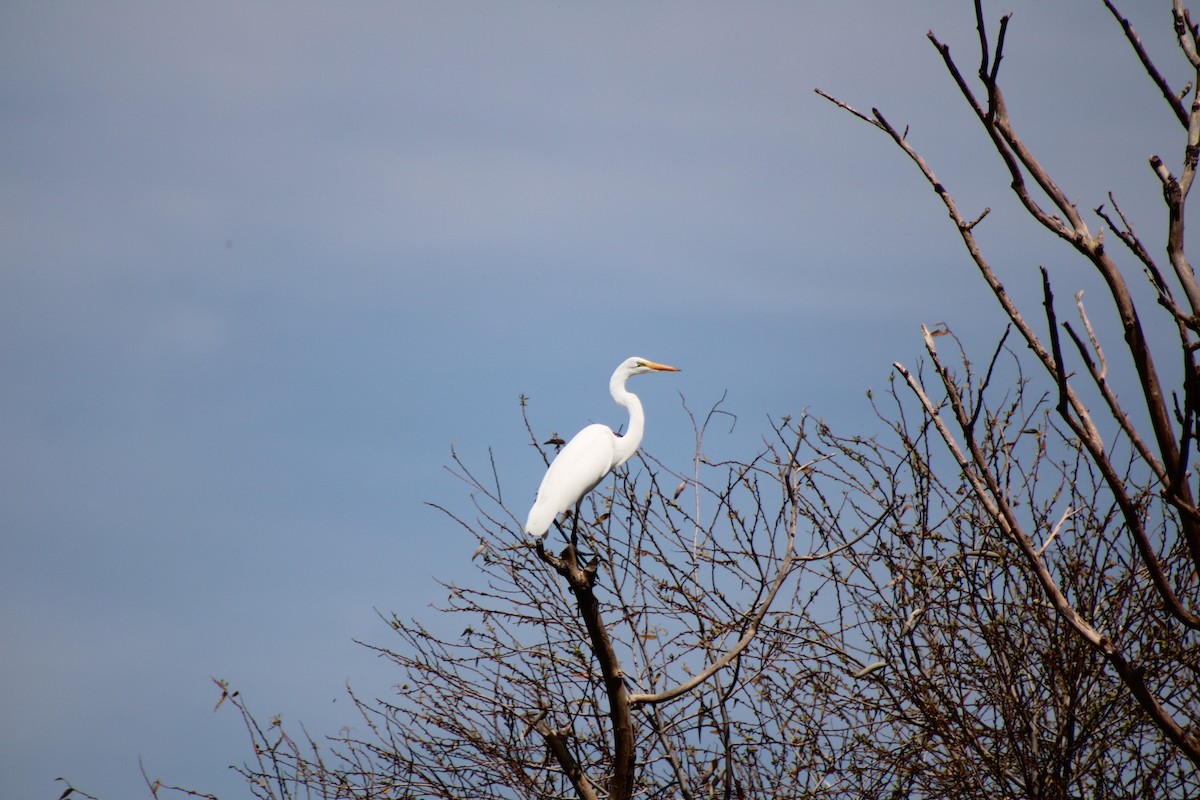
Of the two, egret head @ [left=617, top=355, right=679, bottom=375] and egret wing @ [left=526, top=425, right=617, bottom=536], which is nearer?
egret wing @ [left=526, top=425, right=617, bottom=536]

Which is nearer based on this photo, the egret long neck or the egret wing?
the egret wing

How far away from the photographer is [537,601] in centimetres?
575

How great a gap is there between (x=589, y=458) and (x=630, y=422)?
0.69 meters

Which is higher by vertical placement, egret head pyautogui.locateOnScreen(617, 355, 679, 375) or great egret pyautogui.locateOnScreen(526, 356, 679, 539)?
egret head pyautogui.locateOnScreen(617, 355, 679, 375)

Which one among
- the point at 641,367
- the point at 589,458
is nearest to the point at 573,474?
the point at 589,458

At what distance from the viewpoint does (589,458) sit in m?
6.67

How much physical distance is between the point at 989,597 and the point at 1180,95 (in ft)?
11.3

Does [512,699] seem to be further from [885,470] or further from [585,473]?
[885,470]

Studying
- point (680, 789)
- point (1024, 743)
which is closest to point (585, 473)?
point (680, 789)

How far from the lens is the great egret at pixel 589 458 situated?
6137 mm

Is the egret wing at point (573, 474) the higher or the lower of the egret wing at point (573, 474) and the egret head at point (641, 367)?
the lower

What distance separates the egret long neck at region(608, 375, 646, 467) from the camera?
6945 millimetres

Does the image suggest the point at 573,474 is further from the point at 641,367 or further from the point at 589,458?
the point at 641,367

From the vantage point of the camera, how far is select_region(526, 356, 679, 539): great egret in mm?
6137
